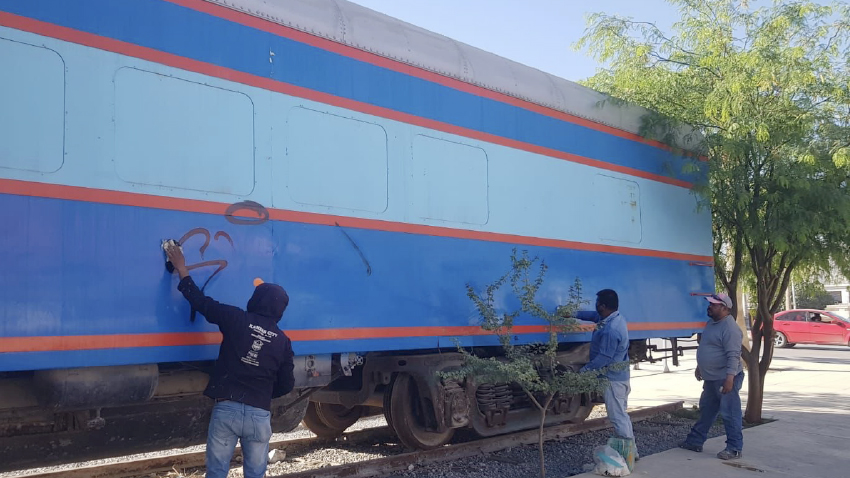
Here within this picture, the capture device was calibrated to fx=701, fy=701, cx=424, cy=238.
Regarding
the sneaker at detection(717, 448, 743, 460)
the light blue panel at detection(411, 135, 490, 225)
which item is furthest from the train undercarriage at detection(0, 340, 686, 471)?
the sneaker at detection(717, 448, 743, 460)

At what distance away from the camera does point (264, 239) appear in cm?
439

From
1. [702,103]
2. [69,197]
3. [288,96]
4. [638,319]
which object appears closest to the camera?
[69,197]

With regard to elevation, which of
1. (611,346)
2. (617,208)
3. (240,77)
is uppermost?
(240,77)

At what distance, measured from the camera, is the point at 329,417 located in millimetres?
7004

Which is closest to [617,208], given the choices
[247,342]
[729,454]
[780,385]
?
[729,454]

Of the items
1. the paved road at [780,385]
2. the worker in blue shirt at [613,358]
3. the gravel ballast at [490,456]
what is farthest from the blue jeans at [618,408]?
the paved road at [780,385]

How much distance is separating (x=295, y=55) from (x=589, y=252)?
3.52m

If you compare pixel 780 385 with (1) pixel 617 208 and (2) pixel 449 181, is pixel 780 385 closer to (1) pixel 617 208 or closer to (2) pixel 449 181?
(1) pixel 617 208

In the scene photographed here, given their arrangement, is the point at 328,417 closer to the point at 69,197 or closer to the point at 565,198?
the point at 565,198

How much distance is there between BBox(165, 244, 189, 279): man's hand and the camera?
3.88m

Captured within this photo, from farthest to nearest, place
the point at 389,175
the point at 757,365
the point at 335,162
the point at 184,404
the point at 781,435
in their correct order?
the point at 757,365
the point at 781,435
the point at 389,175
the point at 335,162
the point at 184,404

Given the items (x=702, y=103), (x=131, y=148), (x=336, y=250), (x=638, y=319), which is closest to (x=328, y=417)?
(x=336, y=250)

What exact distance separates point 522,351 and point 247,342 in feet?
9.08

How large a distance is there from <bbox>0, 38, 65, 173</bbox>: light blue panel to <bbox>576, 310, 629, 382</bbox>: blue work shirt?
13.9 feet
